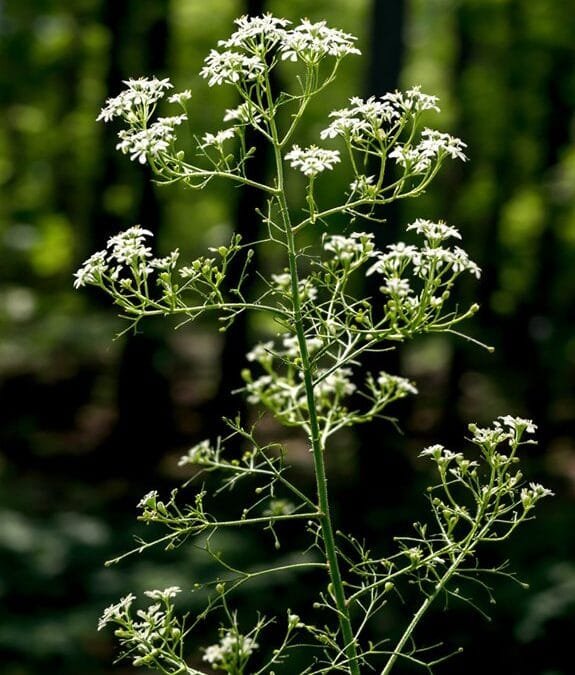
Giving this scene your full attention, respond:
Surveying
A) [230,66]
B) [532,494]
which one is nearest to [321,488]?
[532,494]

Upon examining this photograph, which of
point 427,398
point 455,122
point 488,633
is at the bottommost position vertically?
point 427,398

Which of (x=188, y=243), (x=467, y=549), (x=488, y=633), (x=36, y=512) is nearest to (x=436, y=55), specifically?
(x=188, y=243)

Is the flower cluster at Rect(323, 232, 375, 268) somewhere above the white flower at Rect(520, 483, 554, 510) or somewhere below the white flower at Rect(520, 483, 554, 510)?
above

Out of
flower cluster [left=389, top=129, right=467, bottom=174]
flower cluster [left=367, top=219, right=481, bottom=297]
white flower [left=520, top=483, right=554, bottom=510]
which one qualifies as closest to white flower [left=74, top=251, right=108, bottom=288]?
flower cluster [left=367, top=219, right=481, bottom=297]

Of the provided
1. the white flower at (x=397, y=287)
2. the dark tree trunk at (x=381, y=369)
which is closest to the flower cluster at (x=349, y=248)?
the white flower at (x=397, y=287)

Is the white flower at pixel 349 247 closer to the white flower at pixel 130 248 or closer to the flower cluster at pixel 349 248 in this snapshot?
the flower cluster at pixel 349 248

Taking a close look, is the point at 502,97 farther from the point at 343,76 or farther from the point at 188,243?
the point at 188,243

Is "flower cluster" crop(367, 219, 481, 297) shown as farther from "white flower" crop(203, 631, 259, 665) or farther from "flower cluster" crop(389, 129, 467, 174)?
"white flower" crop(203, 631, 259, 665)

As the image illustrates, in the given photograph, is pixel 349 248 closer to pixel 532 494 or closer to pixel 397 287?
pixel 397 287
